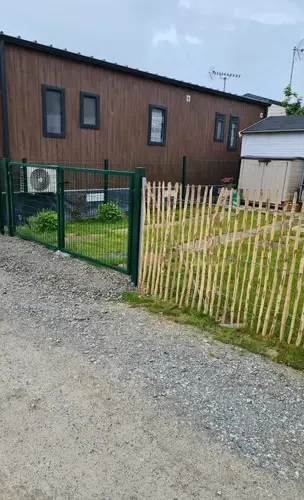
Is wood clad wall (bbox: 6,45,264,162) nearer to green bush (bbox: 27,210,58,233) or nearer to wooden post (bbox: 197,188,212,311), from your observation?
green bush (bbox: 27,210,58,233)

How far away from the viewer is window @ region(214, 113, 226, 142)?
1498 centimetres

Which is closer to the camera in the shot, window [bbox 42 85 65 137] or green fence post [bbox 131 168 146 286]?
green fence post [bbox 131 168 146 286]

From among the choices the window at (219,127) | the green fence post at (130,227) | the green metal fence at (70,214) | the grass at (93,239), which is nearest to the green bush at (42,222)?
the green metal fence at (70,214)

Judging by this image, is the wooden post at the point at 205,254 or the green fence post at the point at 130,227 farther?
the green fence post at the point at 130,227

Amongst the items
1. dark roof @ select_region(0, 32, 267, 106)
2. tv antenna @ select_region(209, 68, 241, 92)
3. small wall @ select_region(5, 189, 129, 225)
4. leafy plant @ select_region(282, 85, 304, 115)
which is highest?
tv antenna @ select_region(209, 68, 241, 92)

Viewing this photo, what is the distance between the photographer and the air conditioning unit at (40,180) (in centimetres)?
788

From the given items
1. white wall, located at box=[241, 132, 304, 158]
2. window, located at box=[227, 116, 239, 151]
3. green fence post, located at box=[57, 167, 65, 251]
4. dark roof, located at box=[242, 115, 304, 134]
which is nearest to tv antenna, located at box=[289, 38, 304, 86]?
dark roof, located at box=[242, 115, 304, 134]

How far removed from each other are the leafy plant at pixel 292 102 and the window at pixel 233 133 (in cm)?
647

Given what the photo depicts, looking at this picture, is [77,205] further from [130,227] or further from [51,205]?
[130,227]

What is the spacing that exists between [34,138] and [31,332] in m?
7.11

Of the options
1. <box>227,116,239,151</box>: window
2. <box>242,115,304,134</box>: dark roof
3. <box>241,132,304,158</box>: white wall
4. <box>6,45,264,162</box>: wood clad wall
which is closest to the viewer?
<box>6,45,264,162</box>: wood clad wall

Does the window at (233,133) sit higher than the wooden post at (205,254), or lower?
higher

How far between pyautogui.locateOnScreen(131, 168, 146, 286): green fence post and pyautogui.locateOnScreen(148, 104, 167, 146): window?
27.5 feet

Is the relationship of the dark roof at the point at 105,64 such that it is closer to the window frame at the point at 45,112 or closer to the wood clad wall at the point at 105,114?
the wood clad wall at the point at 105,114
